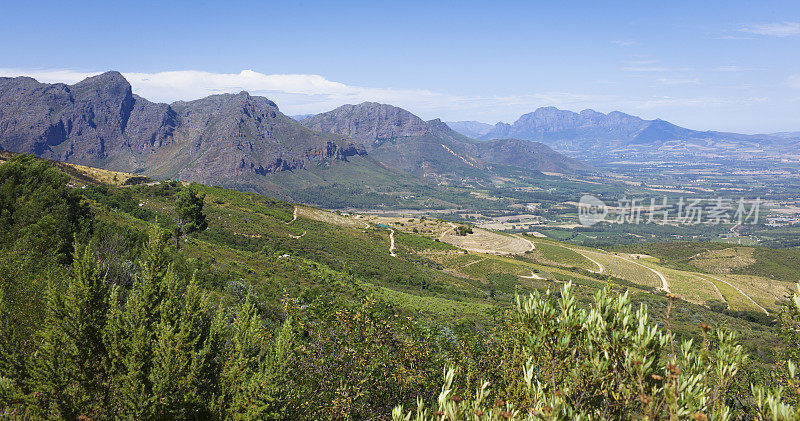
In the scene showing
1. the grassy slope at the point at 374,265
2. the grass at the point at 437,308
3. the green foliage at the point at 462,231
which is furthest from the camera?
the green foliage at the point at 462,231

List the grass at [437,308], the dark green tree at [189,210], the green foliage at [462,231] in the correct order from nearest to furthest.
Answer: the grass at [437,308] → the dark green tree at [189,210] → the green foliage at [462,231]

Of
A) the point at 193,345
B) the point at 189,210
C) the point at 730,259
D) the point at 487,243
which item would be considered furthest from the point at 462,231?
the point at 193,345


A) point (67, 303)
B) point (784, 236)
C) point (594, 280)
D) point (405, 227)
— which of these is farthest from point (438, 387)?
point (784, 236)

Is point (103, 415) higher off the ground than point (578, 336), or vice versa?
point (578, 336)

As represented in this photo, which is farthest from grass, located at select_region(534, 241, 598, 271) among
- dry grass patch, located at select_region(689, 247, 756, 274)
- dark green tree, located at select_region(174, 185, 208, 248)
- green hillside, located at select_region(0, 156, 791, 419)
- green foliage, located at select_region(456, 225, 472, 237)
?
green hillside, located at select_region(0, 156, 791, 419)

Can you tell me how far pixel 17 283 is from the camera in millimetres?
13141

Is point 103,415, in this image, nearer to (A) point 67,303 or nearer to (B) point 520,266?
(A) point 67,303

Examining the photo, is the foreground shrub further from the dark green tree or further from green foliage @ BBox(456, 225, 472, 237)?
green foliage @ BBox(456, 225, 472, 237)

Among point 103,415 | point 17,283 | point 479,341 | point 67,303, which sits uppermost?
point 67,303

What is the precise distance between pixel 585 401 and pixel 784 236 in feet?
779

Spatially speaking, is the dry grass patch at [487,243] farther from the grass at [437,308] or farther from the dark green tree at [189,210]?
the dark green tree at [189,210]

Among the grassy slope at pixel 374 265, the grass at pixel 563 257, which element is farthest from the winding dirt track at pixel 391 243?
the grass at pixel 563 257

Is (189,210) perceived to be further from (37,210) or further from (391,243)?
(391,243)

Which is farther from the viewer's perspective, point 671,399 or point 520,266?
point 520,266
